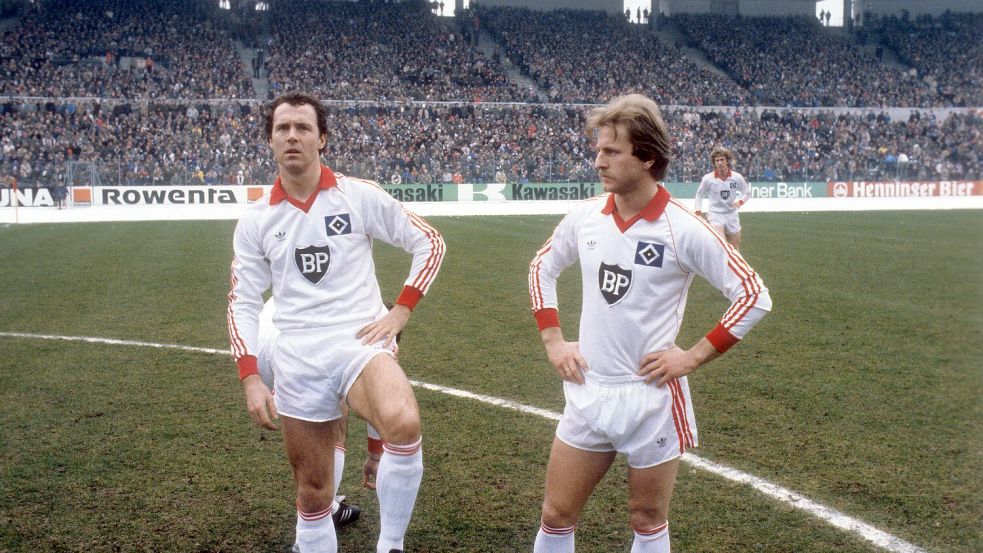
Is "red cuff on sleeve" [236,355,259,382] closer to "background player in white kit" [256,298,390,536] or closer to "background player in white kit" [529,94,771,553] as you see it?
"background player in white kit" [256,298,390,536]

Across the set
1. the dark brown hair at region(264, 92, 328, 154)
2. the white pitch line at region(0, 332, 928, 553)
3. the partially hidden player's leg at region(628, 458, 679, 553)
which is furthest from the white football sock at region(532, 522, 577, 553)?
the dark brown hair at region(264, 92, 328, 154)

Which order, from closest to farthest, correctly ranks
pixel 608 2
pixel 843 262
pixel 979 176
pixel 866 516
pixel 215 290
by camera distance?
pixel 866 516, pixel 215 290, pixel 843 262, pixel 979 176, pixel 608 2

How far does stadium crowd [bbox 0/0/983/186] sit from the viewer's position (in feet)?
118

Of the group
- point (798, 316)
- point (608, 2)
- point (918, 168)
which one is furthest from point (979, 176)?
point (798, 316)

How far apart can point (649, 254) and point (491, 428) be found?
122 inches

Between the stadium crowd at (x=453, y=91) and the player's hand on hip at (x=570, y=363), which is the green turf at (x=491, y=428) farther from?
the stadium crowd at (x=453, y=91)

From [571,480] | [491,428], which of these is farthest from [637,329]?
[491,428]

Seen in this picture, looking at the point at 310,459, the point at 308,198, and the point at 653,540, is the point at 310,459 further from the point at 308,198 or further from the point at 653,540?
the point at 653,540

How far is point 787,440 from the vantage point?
18.0 ft

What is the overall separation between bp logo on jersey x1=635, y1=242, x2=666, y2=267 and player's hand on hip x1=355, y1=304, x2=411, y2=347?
114cm

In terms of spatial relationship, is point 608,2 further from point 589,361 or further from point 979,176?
point 589,361

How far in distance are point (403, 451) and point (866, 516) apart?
2.51 metres

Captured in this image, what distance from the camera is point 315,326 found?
3561mm

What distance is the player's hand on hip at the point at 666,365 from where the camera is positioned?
9.68 ft
